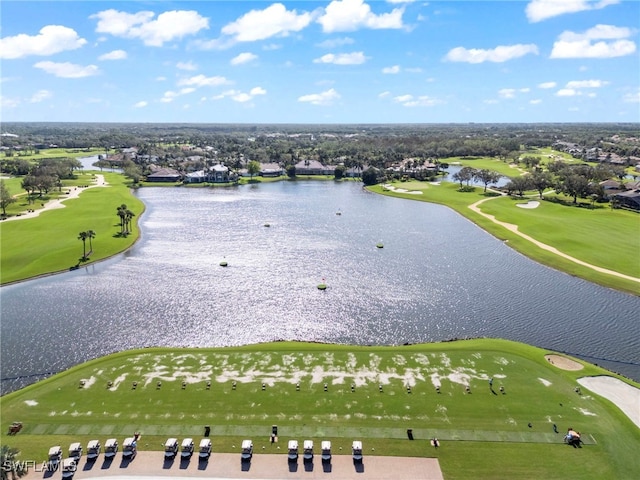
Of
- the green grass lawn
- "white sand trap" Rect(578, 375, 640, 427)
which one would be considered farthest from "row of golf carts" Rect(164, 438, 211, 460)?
"white sand trap" Rect(578, 375, 640, 427)

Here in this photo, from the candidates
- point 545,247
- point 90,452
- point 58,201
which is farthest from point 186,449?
point 58,201

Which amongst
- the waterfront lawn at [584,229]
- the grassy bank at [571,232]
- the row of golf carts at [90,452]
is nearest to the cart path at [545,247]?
the grassy bank at [571,232]

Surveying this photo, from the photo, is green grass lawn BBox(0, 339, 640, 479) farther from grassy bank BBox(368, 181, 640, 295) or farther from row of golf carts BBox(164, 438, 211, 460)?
grassy bank BBox(368, 181, 640, 295)

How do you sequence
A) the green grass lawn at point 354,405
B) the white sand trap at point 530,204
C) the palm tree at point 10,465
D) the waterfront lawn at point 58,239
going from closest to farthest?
the palm tree at point 10,465
the green grass lawn at point 354,405
the waterfront lawn at point 58,239
the white sand trap at point 530,204

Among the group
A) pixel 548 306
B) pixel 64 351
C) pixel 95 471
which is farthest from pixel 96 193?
pixel 548 306

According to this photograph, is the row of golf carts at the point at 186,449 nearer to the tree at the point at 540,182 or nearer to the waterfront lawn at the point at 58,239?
the waterfront lawn at the point at 58,239

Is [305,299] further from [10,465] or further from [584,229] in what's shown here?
[584,229]
